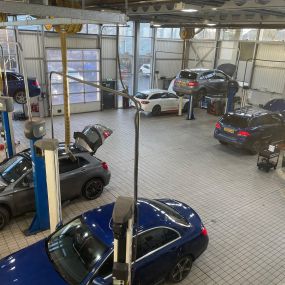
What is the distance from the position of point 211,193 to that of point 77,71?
35.0 ft

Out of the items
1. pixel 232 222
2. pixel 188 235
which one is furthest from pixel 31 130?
pixel 232 222

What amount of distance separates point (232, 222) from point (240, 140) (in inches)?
175

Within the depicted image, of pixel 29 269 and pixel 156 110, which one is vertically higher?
pixel 29 269

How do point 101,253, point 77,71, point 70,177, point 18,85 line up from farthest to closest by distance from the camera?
point 77,71, point 18,85, point 70,177, point 101,253

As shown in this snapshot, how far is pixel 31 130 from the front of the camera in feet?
17.5

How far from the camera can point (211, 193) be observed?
26.4 ft

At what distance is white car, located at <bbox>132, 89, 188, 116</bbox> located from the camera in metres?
15.1

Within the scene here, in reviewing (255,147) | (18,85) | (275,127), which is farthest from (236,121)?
(18,85)

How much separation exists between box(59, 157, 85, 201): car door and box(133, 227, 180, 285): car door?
303 cm

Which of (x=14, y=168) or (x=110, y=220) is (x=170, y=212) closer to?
(x=110, y=220)

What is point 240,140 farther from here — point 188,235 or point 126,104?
point 126,104

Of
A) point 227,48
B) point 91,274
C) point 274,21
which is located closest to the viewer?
point 91,274

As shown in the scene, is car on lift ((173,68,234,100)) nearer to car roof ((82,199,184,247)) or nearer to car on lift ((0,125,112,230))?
car on lift ((0,125,112,230))

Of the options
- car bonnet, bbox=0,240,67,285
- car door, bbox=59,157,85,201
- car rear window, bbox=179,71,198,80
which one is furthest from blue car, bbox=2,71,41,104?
car bonnet, bbox=0,240,67,285
